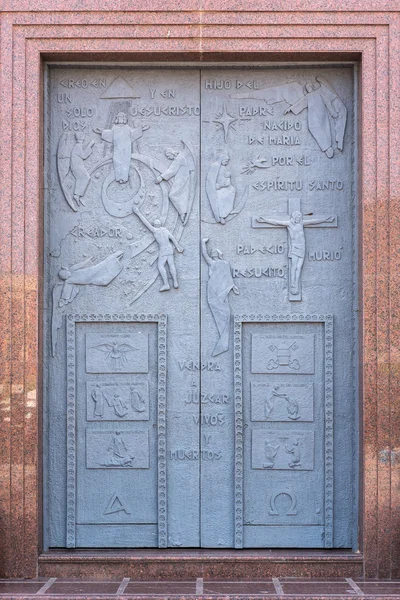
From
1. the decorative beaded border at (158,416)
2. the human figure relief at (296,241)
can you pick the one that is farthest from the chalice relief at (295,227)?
the decorative beaded border at (158,416)

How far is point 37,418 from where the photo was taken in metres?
6.98

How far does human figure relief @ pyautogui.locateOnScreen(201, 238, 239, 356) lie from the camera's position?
7266 mm

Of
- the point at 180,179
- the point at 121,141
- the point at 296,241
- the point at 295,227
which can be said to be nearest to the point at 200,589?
the point at 296,241

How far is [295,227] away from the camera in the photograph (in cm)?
729

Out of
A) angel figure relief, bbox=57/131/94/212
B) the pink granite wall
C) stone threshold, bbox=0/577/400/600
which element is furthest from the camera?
angel figure relief, bbox=57/131/94/212

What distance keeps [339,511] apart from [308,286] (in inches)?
77.7

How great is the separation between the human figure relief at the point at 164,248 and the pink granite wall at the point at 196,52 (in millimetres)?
A: 1016

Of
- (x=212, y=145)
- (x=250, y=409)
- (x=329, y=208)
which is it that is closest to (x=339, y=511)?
(x=250, y=409)

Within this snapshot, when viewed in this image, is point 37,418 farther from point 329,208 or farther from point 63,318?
point 329,208

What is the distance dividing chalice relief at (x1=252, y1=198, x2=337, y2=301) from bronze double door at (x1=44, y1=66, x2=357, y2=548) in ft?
0.04

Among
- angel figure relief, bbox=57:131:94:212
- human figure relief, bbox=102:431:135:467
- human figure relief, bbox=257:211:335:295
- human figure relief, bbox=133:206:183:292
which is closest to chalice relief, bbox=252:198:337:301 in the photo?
human figure relief, bbox=257:211:335:295

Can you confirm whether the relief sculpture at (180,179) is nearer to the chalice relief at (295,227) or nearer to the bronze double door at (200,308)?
the bronze double door at (200,308)

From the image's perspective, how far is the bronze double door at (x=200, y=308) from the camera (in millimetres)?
7242

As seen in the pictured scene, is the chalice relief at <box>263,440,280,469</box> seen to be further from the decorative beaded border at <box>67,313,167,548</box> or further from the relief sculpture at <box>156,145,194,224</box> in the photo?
the relief sculpture at <box>156,145,194,224</box>
